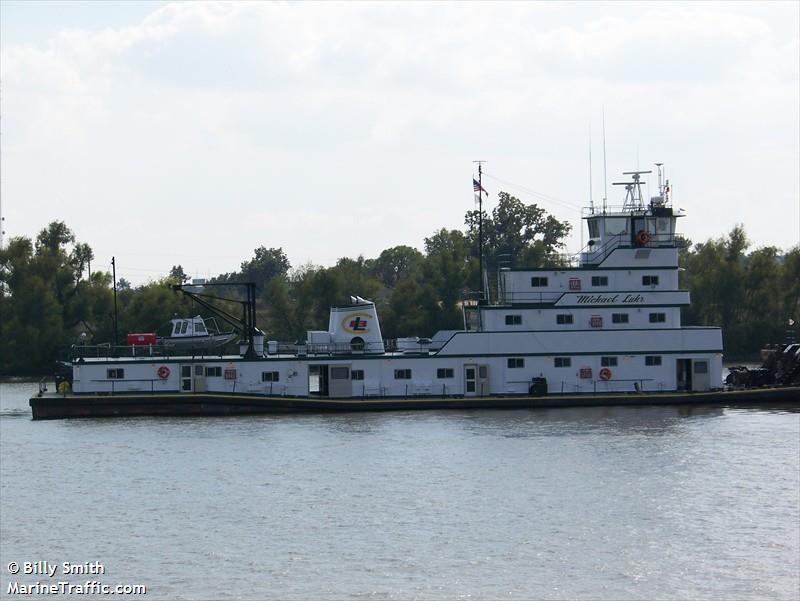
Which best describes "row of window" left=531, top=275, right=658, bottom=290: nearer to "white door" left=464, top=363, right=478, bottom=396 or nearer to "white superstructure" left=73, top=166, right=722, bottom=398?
"white superstructure" left=73, top=166, right=722, bottom=398

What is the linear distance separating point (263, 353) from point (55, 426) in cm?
1076

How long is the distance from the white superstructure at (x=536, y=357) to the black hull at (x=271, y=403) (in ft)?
4.19

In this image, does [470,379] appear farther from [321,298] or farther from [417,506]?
[321,298]

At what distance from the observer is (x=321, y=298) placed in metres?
108

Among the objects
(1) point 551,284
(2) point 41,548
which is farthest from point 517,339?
(2) point 41,548

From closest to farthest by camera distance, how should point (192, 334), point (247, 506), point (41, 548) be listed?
1. point (41, 548)
2. point (247, 506)
3. point (192, 334)

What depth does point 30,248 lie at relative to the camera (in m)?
104

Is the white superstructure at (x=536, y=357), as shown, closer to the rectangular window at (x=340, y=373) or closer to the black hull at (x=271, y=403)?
the rectangular window at (x=340, y=373)

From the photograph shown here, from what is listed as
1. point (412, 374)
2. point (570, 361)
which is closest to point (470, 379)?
point (412, 374)

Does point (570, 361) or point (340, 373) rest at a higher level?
point (570, 361)

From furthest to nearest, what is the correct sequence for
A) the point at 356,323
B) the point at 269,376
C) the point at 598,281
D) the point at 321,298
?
the point at 321,298
the point at 356,323
the point at 269,376
the point at 598,281

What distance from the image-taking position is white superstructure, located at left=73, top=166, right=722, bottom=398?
190ft

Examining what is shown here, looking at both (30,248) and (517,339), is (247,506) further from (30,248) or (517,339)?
(30,248)

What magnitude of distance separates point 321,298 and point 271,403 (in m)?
51.1
